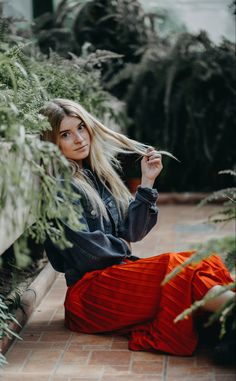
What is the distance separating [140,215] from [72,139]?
1.72 ft

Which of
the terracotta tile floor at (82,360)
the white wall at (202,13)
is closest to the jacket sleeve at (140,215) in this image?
the terracotta tile floor at (82,360)

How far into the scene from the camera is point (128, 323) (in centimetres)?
352

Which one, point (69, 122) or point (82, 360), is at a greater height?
point (69, 122)

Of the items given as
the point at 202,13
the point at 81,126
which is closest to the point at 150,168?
the point at 81,126

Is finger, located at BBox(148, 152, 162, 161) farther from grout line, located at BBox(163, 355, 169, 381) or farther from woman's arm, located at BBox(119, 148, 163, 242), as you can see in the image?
grout line, located at BBox(163, 355, 169, 381)

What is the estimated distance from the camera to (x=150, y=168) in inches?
142

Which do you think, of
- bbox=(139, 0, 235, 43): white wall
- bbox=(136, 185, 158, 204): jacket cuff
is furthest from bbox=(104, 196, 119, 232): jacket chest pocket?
bbox=(139, 0, 235, 43): white wall

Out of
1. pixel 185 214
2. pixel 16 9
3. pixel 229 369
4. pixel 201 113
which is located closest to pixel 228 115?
pixel 201 113

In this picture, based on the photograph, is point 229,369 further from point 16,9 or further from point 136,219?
point 16,9

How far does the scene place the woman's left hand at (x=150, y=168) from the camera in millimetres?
3570

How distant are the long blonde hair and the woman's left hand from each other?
49 mm

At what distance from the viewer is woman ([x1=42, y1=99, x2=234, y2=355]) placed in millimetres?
3334

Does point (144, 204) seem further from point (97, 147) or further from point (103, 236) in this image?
point (97, 147)

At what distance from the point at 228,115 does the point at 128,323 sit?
400 centimetres
